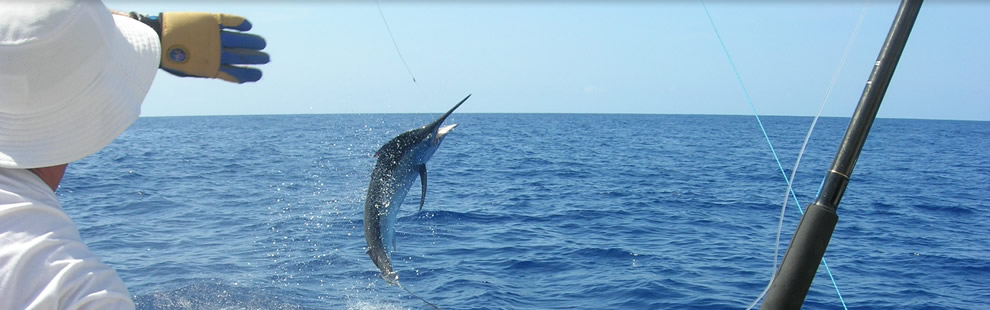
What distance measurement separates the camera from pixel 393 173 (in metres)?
4.91

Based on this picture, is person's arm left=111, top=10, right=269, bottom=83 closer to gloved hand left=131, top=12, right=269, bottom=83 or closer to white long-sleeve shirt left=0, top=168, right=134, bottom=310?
gloved hand left=131, top=12, right=269, bottom=83

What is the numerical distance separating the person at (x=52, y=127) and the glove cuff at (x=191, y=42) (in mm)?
574

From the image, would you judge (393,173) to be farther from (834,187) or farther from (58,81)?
(58,81)

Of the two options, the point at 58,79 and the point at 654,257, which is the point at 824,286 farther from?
the point at 58,79

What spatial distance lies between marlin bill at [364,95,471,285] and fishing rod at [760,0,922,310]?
2.83 meters

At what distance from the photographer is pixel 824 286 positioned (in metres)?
8.75

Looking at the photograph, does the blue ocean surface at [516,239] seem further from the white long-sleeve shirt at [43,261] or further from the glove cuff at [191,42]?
the white long-sleeve shirt at [43,261]

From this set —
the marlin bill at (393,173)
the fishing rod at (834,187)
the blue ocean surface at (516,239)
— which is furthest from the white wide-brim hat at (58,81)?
the blue ocean surface at (516,239)

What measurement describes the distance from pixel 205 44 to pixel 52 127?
2.58ft

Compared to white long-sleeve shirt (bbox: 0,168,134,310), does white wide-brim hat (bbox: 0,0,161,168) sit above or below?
above

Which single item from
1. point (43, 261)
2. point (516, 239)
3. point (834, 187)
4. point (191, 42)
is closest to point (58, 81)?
point (43, 261)

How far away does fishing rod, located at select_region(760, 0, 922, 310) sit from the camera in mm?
2141

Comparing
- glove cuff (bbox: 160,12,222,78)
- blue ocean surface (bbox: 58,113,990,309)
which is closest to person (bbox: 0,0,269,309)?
glove cuff (bbox: 160,12,222,78)

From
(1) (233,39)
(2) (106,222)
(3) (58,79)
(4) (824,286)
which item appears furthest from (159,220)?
(3) (58,79)
